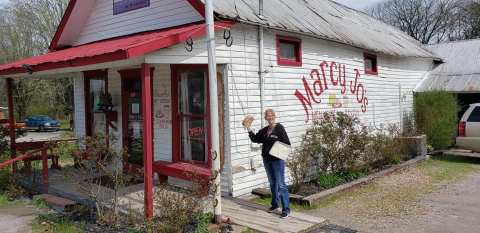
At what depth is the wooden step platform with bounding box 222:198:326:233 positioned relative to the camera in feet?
21.0

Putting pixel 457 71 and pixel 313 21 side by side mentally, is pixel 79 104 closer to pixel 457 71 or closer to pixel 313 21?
pixel 313 21

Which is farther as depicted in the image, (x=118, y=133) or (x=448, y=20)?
(x=448, y=20)

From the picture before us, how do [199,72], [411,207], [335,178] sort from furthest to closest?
[335,178] → [199,72] → [411,207]

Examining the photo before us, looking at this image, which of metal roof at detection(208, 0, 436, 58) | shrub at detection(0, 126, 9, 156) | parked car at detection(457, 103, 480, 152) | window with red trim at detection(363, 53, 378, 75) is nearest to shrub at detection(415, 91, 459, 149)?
metal roof at detection(208, 0, 436, 58)

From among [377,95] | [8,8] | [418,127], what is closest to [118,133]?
[377,95]

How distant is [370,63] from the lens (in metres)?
13.6

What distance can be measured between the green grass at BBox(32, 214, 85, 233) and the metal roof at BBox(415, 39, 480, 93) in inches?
550

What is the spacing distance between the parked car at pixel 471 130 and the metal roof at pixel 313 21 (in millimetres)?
2975

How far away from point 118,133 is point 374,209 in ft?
21.0

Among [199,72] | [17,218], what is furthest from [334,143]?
[17,218]

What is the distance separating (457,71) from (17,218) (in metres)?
16.9

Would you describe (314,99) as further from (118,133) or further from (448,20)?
(448,20)

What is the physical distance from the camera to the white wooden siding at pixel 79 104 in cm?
1213

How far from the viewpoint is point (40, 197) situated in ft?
28.3
